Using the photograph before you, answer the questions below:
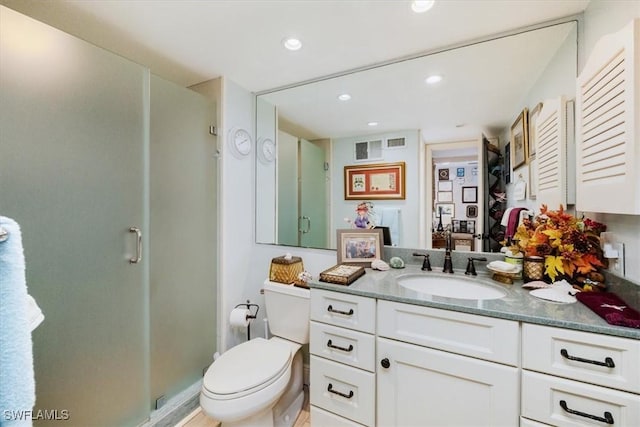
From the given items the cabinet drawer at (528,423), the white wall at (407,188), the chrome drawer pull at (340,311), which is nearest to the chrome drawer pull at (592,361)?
the cabinet drawer at (528,423)

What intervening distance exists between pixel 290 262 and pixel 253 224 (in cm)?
60

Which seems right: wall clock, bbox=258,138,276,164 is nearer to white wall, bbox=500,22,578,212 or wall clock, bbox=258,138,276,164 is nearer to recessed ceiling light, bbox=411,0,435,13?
recessed ceiling light, bbox=411,0,435,13

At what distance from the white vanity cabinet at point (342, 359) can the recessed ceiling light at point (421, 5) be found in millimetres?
1353

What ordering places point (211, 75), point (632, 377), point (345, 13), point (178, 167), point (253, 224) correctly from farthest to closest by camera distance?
point (253, 224)
point (211, 75)
point (178, 167)
point (345, 13)
point (632, 377)

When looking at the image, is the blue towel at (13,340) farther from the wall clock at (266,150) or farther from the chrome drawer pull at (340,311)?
the wall clock at (266,150)

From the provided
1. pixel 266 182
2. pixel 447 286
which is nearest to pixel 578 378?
pixel 447 286

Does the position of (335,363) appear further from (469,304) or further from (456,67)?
(456,67)

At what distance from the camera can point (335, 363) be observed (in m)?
1.33

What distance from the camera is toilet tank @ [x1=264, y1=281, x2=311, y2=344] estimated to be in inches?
65.6

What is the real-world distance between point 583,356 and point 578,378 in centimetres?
8

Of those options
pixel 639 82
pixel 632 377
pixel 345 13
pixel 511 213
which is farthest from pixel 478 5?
pixel 632 377

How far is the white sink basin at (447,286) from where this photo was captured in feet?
4.50

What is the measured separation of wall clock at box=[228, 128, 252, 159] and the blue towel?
1.57 m

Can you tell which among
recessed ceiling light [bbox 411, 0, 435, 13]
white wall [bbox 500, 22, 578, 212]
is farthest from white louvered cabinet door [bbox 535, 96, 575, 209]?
recessed ceiling light [bbox 411, 0, 435, 13]
